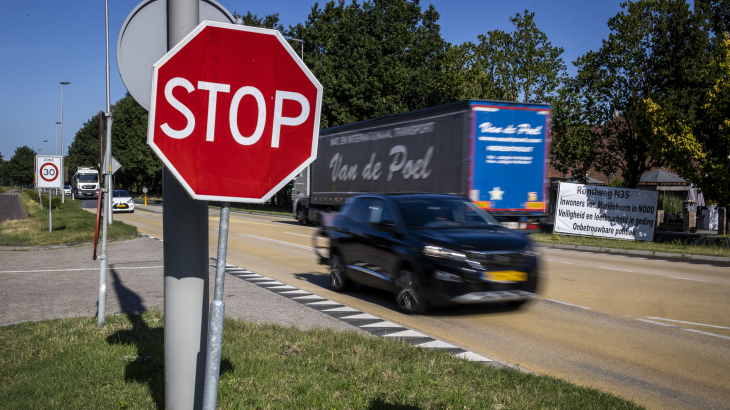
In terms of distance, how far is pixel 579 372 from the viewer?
18.2ft

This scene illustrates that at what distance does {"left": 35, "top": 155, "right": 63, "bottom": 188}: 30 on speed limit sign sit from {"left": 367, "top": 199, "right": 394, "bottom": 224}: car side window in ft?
47.0

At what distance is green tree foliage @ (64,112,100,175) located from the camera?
95812mm

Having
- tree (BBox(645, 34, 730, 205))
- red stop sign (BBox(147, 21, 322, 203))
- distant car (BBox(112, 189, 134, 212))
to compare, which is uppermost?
tree (BBox(645, 34, 730, 205))

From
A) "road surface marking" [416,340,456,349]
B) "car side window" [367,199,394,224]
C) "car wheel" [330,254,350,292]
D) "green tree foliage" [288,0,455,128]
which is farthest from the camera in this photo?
"green tree foliage" [288,0,455,128]

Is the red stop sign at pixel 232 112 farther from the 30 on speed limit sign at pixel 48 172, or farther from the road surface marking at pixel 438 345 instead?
the 30 on speed limit sign at pixel 48 172

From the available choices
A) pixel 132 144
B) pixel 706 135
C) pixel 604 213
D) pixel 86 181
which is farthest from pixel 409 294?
pixel 132 144

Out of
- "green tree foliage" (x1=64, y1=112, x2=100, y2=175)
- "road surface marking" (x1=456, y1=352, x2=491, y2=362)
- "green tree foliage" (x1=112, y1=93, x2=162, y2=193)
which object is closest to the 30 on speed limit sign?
"road surface marking" (x1=456, y1=352, x2=491, y2=362)

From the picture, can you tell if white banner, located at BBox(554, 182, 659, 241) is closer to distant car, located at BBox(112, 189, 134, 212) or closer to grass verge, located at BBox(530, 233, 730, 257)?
grass verge, located at BBox(530, 233, 730, 257)

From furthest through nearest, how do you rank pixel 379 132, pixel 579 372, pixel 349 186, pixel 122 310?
pixel 349 186
pixel 379 132
pixel 122 310
pixel 579 372

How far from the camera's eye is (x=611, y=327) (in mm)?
7477

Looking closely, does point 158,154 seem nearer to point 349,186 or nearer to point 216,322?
point 216,322

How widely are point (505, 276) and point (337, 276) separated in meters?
3.32

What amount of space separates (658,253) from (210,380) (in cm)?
1907

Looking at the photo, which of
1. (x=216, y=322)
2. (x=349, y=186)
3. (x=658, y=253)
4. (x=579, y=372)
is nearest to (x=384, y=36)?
(x=349, y=186)
